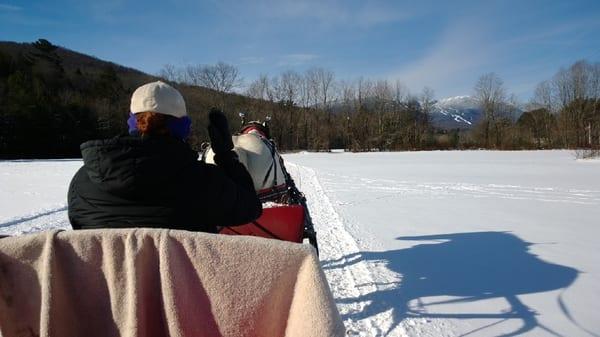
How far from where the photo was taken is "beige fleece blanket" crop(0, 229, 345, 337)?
1.23 m

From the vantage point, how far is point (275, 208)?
9.77 feet

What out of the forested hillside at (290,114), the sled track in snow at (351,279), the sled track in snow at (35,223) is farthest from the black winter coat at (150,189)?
the forested hillside at (290,114)

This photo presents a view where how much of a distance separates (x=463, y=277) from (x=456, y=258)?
81 cm

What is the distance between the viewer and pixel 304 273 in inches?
47.9

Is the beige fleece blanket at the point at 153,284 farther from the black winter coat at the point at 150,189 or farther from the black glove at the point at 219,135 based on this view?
the black glove at the point at 219,135

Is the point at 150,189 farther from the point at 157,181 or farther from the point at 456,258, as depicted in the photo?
the point at 456,258

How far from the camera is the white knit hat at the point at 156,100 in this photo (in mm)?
1771

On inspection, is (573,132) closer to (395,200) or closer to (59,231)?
(395,200)

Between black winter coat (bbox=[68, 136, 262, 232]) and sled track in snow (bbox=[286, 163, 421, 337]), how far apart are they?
6.06 ft

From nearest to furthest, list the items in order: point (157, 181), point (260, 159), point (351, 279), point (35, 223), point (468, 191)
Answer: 1. point (157, 181)
2. point (260, 159)
3. point (351, 279)
4. point (35, 223)
5. point (468, 191)

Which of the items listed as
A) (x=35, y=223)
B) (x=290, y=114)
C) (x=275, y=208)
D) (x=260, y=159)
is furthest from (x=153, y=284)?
(x=290, y=114)

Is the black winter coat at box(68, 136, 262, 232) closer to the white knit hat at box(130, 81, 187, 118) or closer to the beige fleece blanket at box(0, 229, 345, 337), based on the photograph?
the white knit hat at box(130, 81, 187, 118)

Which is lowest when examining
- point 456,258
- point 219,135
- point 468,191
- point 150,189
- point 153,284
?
point 456,258

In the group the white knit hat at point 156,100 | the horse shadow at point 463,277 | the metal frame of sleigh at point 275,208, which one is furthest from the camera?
the horse shadow at point 463,277
